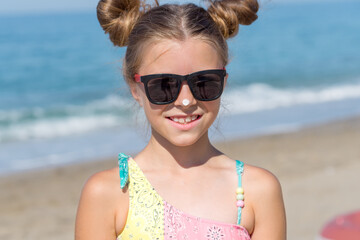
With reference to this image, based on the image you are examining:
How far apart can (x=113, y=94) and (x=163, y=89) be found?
15.8 meters

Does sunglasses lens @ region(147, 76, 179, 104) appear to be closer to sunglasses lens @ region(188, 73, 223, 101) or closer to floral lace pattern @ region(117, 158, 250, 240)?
sunglasses lens @ region(188, 73, 223, 101)

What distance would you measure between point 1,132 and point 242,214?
37.9 feet

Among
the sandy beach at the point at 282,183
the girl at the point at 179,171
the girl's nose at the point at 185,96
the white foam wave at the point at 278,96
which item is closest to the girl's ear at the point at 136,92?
the girl at the point at 179,171

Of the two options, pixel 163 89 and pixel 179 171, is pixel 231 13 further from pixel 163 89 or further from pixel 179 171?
pixel 179 171

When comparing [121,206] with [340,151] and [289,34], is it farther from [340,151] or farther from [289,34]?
[289,34]

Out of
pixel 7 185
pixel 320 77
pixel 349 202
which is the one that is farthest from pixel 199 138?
pixel 320 77

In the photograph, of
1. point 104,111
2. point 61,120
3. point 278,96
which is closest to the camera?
point 61,120

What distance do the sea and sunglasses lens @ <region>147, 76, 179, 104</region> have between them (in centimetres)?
42

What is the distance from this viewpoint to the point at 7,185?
341 inches

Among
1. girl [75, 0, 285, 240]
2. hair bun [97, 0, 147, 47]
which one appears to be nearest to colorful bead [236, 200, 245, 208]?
girl [75, 0, 285, 240]

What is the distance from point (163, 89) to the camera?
2135 mm

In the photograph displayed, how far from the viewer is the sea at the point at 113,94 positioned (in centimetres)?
1053

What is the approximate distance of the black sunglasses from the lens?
212 cm

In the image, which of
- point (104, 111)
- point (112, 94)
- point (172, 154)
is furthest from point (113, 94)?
point (172, 154)
